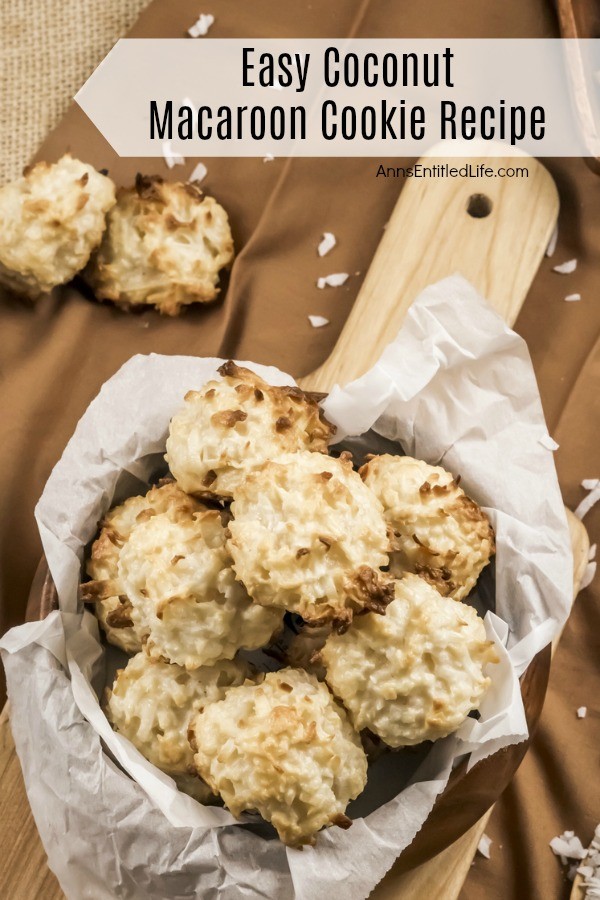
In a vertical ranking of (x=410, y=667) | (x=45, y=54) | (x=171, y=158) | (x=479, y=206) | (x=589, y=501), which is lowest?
(x=589, y=501)

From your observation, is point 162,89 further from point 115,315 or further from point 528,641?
point 528,641

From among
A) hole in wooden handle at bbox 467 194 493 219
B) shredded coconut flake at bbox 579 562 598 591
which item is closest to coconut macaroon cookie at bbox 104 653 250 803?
shredded coconut flake at bbox 579 562 598 591

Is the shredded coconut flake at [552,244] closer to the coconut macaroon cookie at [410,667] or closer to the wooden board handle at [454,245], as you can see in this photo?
the wooden board handle at [454,245]

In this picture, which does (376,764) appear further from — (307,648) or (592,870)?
(592,870)

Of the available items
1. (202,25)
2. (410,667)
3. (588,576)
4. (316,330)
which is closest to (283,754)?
(410,667)

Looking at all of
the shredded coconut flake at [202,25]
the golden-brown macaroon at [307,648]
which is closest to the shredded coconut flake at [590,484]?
the golden-brown macaroon at [307,648]

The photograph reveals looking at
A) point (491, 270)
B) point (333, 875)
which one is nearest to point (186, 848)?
point (333, 875)

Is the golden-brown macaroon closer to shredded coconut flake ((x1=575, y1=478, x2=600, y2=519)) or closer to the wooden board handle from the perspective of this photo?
the wooden board handle
